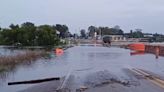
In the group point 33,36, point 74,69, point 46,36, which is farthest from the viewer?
point 33,36

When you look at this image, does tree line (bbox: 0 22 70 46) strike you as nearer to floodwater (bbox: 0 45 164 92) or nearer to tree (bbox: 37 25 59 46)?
tree (bbox: 37 25 59 46)

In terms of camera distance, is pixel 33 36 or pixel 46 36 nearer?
pixel 46 36

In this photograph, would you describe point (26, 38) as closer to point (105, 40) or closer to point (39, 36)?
point (39, 36)

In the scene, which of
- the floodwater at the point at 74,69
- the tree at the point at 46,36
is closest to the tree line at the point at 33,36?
the tree at the point at 46,36

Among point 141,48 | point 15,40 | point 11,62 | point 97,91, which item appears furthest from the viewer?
point 15,40

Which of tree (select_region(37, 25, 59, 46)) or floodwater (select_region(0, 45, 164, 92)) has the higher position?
tree (select_region(37, 25, 59, 46))

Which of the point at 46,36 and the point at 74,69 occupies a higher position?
the point at 46,36

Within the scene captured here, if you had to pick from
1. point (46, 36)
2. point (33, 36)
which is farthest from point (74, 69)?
point (33, 36)

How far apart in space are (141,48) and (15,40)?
147 ft

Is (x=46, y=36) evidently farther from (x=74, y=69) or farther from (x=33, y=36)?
(x=74, y=69)

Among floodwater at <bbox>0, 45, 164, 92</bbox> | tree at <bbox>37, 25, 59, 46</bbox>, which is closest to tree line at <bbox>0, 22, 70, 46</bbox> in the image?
tree at <bbox>37, 25, 59, 46</bbox>

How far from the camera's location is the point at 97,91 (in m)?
14.6

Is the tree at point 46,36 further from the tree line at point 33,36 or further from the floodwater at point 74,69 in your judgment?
the floodwater at point 74,69

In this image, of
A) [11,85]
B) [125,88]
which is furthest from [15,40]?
[125,88]
